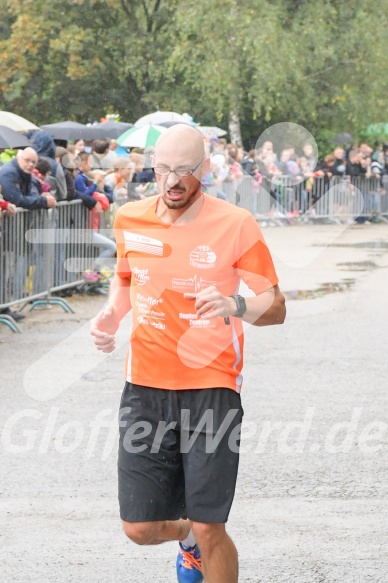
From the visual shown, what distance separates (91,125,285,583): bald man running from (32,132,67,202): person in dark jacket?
9909 millimetres

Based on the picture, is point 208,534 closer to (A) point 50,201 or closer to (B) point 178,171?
(B) point 178,171

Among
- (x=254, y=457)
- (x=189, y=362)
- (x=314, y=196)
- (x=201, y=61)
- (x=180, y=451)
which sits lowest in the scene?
(x=254, y=457)

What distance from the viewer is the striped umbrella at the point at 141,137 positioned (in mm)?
23155

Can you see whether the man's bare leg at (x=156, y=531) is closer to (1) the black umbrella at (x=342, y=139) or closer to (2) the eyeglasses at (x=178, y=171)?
(2) the eyeglasses at (x=178, y=171)

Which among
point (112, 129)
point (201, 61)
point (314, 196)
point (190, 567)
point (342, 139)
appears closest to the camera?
point (190, 567)

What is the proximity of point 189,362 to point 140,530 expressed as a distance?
2.07 ft

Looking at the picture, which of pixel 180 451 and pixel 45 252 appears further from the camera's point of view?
pixel 45 252

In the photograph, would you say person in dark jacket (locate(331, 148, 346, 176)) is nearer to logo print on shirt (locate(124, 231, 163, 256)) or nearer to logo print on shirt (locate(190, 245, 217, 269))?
logo print on shirt (locate(124, 231, 163, 256))

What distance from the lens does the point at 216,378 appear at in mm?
4766

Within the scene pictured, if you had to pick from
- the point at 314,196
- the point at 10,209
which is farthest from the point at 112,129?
the point at 10,209

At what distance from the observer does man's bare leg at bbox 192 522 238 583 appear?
4.71 metres

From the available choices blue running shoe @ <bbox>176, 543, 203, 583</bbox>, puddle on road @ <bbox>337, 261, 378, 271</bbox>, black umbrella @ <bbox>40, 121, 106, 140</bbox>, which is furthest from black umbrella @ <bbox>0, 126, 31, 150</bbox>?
blue running shoe @ <bbox>176, 543, 203, 583</bbox>

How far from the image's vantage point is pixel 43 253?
1398 centimetres

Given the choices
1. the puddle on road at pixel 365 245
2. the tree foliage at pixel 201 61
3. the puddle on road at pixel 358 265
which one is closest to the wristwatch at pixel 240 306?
the puddle on road at pixel 358 265
